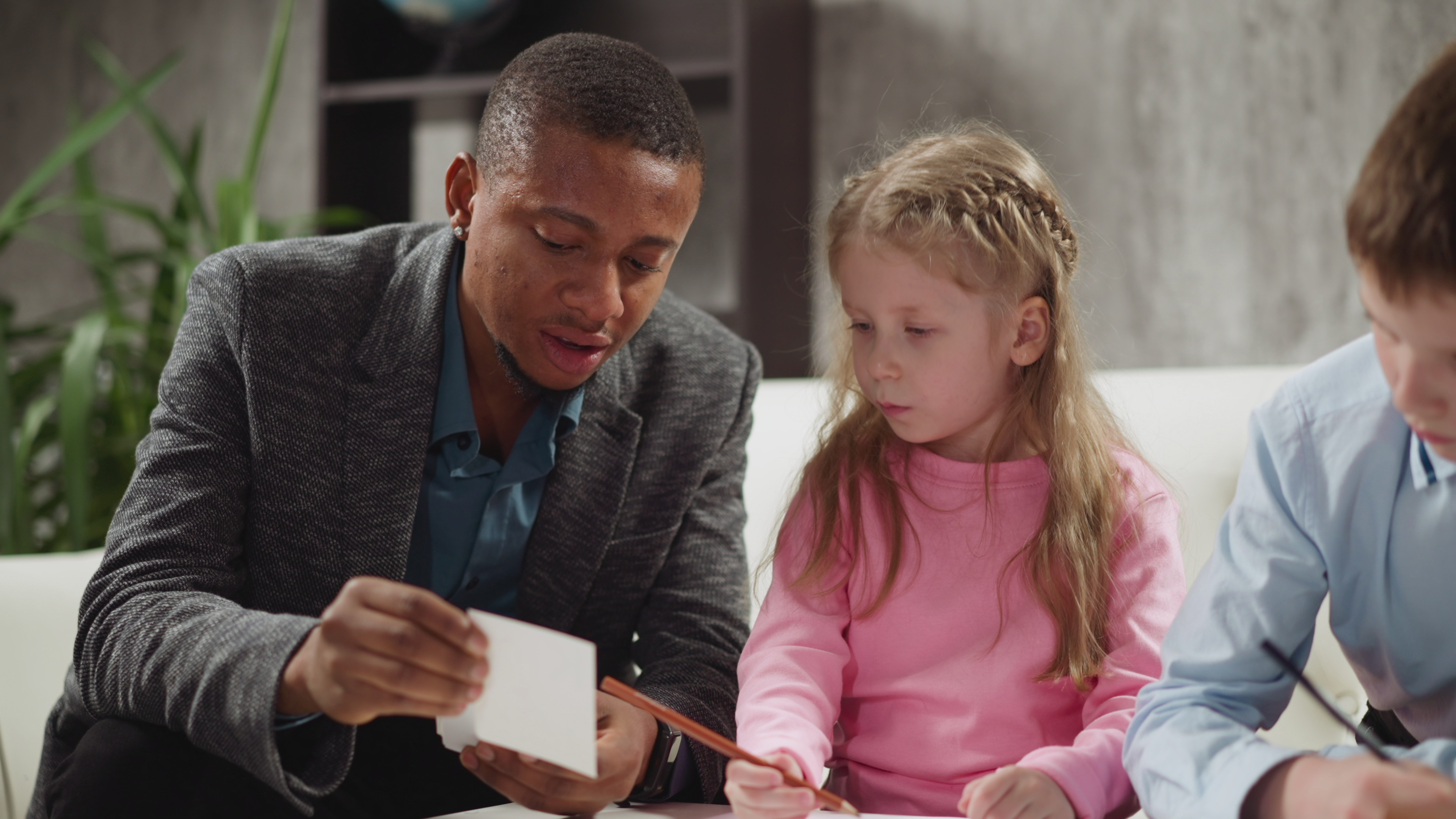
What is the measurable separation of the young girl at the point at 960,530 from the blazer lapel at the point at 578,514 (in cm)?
20

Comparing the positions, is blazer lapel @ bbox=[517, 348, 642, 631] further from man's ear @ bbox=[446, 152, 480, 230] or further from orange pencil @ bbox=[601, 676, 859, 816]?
orange pencil @ bbox=[601, 676, 859, 816]

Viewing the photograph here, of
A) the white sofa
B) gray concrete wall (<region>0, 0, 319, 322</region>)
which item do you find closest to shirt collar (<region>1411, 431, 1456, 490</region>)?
the white sofa

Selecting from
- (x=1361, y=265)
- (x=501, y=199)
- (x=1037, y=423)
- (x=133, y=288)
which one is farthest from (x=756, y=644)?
(x=133, y=288)

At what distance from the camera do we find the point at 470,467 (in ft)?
3.96

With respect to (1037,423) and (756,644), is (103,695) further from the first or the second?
(1037,423)

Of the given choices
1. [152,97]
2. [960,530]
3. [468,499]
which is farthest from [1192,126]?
[152,97]

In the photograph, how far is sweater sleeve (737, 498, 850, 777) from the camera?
0.97 m

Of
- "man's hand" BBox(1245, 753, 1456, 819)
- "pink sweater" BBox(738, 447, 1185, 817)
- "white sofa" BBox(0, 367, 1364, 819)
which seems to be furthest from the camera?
"white sofa" BBox(0, 367, 1364, 819)

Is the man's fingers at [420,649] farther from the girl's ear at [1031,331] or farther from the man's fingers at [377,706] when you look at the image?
the girl's ear at [1031,331]

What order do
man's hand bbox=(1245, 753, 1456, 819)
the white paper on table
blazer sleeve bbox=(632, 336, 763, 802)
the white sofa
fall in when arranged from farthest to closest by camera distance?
1. the white sofa
2. blazer sleeve bbox=(632, 336, 763, 802)
3. the white paper on table
4. man's hand bbox=(1245, 753, 1456, 819)

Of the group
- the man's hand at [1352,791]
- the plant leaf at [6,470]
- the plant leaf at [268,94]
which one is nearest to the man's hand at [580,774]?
the man's hand at [1352,791]

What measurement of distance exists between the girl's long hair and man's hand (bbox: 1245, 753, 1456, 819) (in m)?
0.30

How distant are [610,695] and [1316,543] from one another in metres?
0.59

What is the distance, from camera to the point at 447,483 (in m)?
1.21
